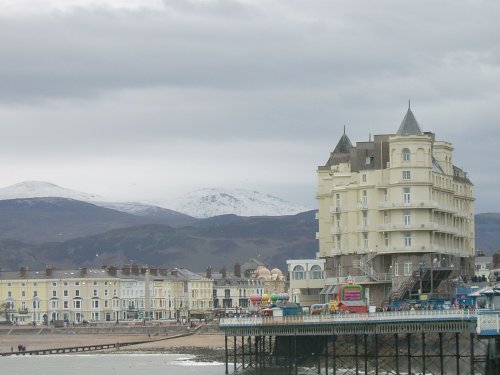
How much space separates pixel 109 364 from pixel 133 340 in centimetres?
4390

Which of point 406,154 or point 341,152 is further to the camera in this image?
point 341,152

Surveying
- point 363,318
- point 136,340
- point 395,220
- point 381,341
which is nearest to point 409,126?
point 395,220

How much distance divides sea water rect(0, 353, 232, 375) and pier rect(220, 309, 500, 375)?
250 inches

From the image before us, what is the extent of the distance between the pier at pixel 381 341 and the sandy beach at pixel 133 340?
29683 mm

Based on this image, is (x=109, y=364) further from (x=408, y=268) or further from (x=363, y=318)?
(x=363, y=318)

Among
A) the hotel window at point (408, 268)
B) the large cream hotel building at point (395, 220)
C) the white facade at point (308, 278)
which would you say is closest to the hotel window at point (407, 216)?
the large cream hotel building at point (395, 220)

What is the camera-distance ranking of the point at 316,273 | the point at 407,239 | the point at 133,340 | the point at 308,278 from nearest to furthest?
1. the point at 407,239
2. the point at 308,278
3. the point at 316,273
4. the point at 133,340

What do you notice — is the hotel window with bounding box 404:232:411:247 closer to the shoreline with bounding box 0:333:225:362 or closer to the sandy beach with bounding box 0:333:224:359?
the shoreline with bounding box 0:333:225:362

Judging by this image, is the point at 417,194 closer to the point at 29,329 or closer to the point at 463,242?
the point at 463,242

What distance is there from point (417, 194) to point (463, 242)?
648 inches

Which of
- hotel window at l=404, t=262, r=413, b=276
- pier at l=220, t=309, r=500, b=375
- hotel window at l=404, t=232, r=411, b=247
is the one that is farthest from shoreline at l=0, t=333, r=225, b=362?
pier at l=220, t=309, r=500, b=375

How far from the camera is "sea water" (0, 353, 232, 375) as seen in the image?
113062 millimetres

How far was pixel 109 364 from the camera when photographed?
12469 centimetres

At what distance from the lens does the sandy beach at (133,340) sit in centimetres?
14525
